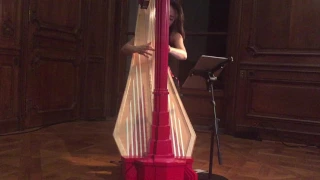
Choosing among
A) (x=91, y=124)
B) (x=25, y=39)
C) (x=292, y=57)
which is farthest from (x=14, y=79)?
(x=292, y=57)

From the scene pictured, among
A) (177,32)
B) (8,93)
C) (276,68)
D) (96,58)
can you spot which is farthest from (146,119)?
(96,58)

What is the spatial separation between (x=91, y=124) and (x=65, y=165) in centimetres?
154

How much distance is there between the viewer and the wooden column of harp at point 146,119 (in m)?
1.37

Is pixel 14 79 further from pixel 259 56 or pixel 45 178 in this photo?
pixel 259 56

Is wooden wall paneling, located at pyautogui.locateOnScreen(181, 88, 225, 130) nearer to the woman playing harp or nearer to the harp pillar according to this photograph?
the woman playing harp

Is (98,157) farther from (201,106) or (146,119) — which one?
(201,106)

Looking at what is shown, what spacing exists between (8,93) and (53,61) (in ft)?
1.99

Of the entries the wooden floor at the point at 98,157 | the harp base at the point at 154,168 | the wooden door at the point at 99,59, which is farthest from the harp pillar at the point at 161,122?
the wooden door at the point at 99,59

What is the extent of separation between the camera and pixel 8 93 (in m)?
2.93

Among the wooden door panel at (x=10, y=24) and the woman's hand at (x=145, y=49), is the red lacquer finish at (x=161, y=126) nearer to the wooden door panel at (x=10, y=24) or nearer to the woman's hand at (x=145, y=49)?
the woman's hand at (x=145, y=49)

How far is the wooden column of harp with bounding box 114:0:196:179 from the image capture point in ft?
4.48

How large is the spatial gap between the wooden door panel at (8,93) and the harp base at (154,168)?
1899mm

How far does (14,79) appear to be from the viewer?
2.98m

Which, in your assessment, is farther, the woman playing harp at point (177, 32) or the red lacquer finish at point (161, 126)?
the woman playing harp at point (177, 32)
